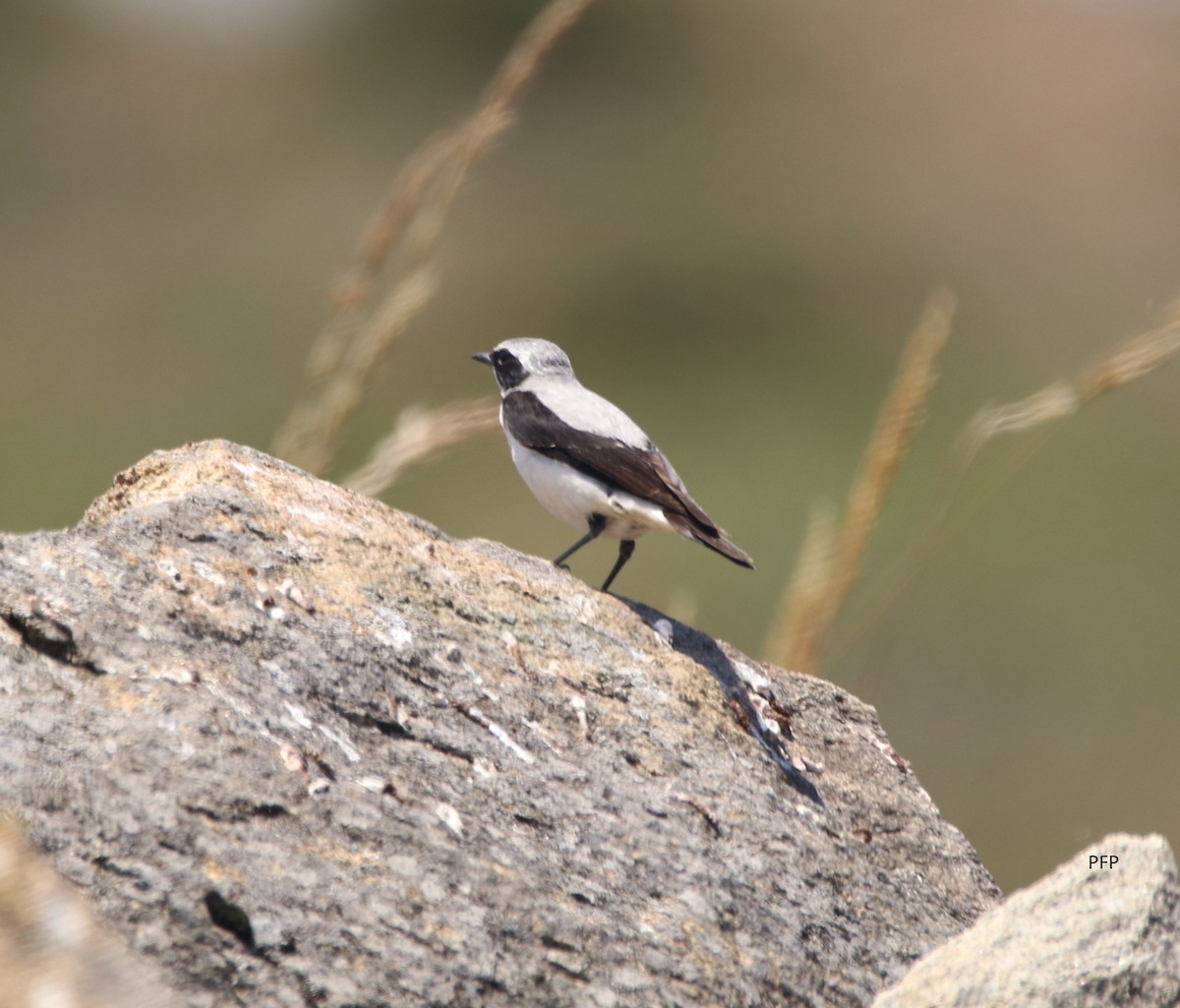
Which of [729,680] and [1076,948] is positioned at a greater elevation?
[729,680]

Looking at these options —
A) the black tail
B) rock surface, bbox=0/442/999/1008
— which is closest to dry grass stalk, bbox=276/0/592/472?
rock surface, bbox=0/442/999/1008

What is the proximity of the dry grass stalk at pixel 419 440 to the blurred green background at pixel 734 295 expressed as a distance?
0.95 metres

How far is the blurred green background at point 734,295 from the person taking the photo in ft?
60.0

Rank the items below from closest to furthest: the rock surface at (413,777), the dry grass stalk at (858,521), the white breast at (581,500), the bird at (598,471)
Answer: the rock surface at (413,777), the dry grass stalk at (858,521), the bird at (598,471), the white breast at (581,500)

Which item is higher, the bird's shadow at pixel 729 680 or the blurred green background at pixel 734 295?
the blurred green background at pixel 734 295

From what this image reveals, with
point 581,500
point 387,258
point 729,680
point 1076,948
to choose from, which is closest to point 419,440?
point 387,258

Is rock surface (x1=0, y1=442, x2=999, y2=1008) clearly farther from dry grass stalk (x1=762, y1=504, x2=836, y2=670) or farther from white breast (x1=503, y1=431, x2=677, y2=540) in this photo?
white breast (x1=503, y1=431, x2=677, y2=540)

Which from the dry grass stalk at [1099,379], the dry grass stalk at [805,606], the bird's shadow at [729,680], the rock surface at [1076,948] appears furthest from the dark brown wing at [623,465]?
the rock surface at [1076,948]

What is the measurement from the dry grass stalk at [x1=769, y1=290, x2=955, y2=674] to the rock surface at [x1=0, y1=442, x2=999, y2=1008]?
250mm

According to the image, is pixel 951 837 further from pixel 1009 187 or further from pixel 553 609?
pixel 1009 187

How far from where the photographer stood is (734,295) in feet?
105

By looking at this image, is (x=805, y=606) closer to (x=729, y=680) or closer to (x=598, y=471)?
(x=729, y=680)

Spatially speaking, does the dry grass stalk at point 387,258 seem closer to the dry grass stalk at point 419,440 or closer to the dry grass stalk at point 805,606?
the dry grass stalk at point 419,440

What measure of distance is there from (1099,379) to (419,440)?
1.85 m
